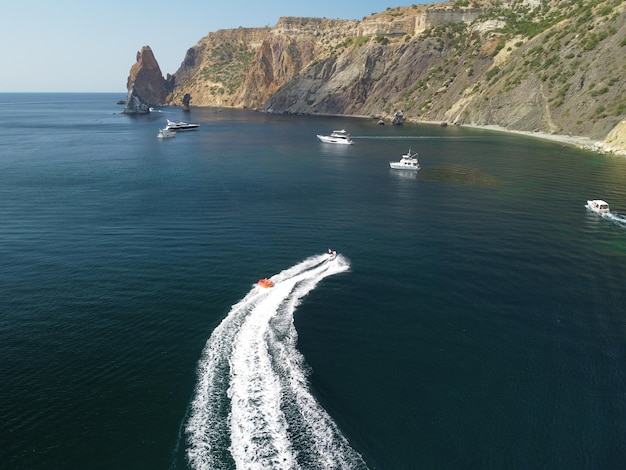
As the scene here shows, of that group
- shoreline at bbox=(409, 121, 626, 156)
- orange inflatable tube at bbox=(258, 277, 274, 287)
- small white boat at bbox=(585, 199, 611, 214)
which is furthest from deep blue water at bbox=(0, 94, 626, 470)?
shoreline at bbox=(409, 121, 626, 156)

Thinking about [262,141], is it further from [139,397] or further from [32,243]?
[139,397]

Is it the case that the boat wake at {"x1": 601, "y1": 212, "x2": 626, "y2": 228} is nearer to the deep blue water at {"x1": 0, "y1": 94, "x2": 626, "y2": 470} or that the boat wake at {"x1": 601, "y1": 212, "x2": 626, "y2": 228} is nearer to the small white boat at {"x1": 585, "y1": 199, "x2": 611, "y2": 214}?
the small white boat at {"x1": 585, "y1": 199, "x2": 611, "y2": 214}

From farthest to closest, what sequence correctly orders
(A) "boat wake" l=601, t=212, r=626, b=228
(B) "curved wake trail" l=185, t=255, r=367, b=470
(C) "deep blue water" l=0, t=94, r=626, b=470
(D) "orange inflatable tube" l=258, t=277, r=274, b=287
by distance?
(A) "boat wake" l=601, t=212, r=626, b=228 → (D) "orange inflatable tube" l=258, t=277, r=274, b=287 → (C) "deep blue water" l=0, t=94, r=626, b=470 → (B) "curved wake trail" l=185, t=255, r=367, b=470

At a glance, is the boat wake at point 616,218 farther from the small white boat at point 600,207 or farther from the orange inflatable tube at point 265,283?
the orange inflatable tube at point 265,283

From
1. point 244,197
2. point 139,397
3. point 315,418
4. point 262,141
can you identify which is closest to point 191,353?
point 139,397

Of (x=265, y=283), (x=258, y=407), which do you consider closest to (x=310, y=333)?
(x=265, y=283)

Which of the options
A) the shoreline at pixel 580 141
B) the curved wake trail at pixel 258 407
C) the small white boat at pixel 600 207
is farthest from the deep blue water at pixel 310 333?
the shoreline at pixel 580 141
